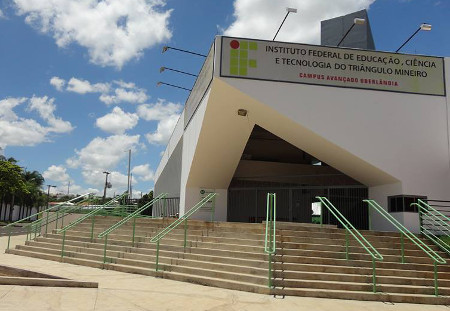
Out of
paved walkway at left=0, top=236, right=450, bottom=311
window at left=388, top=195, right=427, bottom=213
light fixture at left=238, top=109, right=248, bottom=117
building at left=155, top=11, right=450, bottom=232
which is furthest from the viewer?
light fixture at left=238, top=109, right=248, bottom=117

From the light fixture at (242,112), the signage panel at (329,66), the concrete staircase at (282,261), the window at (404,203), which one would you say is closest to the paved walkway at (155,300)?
the concrete staircase at (282,261)

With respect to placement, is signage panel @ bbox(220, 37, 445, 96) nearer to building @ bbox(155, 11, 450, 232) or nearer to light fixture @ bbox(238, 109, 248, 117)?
building @ bbox(155, 11, 450, 232)

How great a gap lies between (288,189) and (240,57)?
277 inches

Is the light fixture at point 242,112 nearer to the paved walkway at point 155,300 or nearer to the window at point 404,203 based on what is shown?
the window at point 404,203

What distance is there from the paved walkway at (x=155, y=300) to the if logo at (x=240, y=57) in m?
6.59

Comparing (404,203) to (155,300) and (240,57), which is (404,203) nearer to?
(240,57)

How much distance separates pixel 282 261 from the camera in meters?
8.56

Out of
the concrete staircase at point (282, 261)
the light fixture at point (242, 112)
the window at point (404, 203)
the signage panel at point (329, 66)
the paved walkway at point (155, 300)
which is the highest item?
the signage panel at point (329, 66)

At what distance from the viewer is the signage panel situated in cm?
1240

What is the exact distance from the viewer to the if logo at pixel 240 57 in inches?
483

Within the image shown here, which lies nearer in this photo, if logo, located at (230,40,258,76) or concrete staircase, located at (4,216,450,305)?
concrete staircase, located at (4,216,450,305)

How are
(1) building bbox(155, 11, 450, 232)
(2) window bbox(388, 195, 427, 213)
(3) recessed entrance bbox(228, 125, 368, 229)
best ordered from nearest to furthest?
(2) window bbox(388, 195, 427, 213) → (1) building bbox(155, 11, 450, 232) → (3) recessed entrance bbox(228, 125, 368, 229)

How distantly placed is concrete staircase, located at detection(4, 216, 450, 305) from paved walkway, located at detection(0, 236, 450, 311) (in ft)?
1.36

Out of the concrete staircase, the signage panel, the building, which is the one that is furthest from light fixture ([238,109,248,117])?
the concrete staircase
